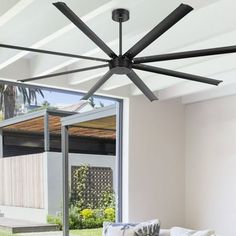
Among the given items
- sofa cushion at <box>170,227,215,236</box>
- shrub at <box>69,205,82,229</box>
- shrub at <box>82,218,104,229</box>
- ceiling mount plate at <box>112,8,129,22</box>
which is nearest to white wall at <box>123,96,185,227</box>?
shrub at <box>82,218,104,229</box>

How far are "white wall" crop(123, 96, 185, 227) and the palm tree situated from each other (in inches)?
46.8

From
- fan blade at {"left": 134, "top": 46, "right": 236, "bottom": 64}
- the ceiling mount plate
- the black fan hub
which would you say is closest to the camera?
fan blade at {"left": 134, "top": 46, "right": 236, "bottom": 64}

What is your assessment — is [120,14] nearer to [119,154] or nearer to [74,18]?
[74,18]

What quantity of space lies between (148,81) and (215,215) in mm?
1804

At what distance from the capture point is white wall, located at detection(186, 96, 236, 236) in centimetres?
483

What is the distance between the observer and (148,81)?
478 cm

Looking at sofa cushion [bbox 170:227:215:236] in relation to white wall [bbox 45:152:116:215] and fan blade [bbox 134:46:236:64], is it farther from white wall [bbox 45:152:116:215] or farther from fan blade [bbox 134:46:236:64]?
fan blade [bbox 134:46:236:64]

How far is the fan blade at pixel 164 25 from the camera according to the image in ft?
6.41

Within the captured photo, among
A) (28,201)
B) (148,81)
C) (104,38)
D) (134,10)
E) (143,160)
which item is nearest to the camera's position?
(134,10)

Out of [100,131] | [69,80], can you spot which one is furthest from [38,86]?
[100,131]

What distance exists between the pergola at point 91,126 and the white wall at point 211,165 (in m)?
0.95

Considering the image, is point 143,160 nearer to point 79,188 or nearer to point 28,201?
point 79,188

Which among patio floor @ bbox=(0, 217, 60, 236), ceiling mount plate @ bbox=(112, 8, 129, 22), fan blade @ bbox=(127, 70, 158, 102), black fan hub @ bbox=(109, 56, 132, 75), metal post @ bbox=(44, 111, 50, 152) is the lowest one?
patio floor @ bbox=(0, 217, 60, 236)

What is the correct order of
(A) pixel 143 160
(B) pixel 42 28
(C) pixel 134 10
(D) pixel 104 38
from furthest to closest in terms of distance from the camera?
(A) pixel 143 160 < (D) pixel 104 38 < (B) pixel 42 28 < (C) pixel 134 10
